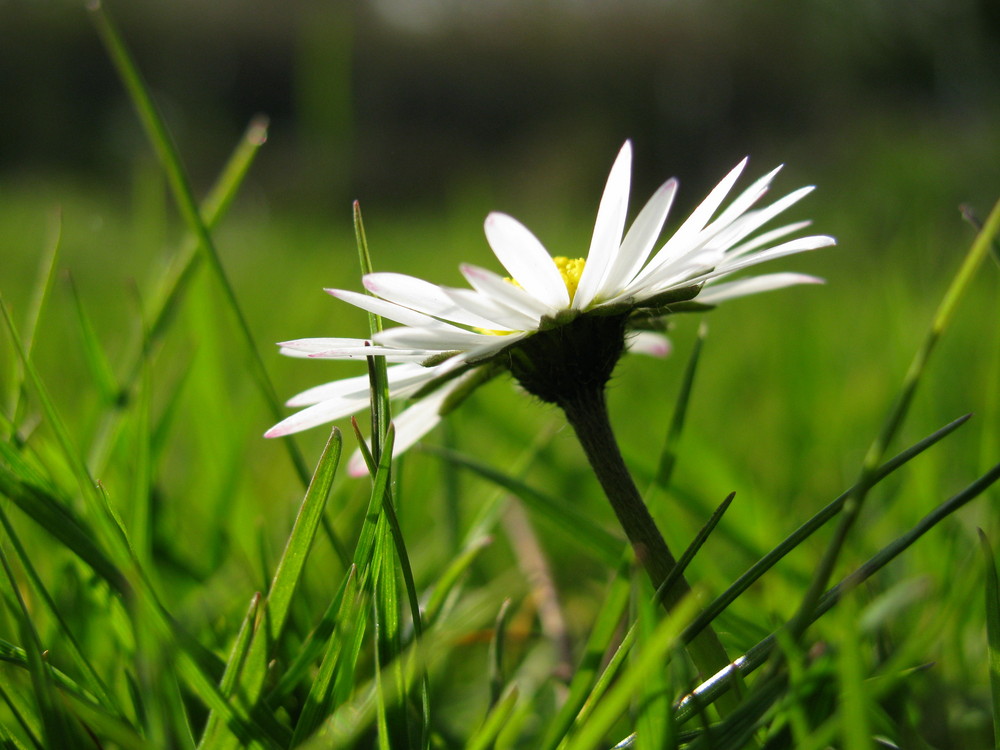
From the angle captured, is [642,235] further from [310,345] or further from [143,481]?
[143,481]

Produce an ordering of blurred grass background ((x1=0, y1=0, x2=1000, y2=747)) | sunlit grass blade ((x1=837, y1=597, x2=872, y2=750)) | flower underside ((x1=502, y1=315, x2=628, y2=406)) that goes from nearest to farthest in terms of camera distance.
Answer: sunlit grass blade ((x1=837, y1=597, x2=872, y2=750)) → flower underside ((x1=502, y1=315, x2=628, y2=406)) → blurred grass background ((x1=0, y1=0, x2=1000, y2=747))

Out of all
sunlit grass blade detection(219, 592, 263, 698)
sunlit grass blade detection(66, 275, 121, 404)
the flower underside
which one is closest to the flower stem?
the flower underside

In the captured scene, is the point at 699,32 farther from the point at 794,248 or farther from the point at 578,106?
the point at 794,248

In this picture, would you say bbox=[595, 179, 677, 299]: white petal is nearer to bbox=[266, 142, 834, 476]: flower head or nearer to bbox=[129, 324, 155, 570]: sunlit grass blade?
bbox=[266, 142, 834, 476]: flower head

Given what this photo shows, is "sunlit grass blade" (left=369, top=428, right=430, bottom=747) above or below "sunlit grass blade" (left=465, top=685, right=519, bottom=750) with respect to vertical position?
above

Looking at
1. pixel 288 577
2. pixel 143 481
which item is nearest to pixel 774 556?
pixel 288 577

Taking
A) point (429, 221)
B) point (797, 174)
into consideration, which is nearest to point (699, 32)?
point (797, 174)

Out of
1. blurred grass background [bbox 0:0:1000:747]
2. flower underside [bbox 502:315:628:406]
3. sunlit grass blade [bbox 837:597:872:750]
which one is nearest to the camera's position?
sunlit grass blade [bbox 837:597:872:750]

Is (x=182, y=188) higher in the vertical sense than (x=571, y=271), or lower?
higher
